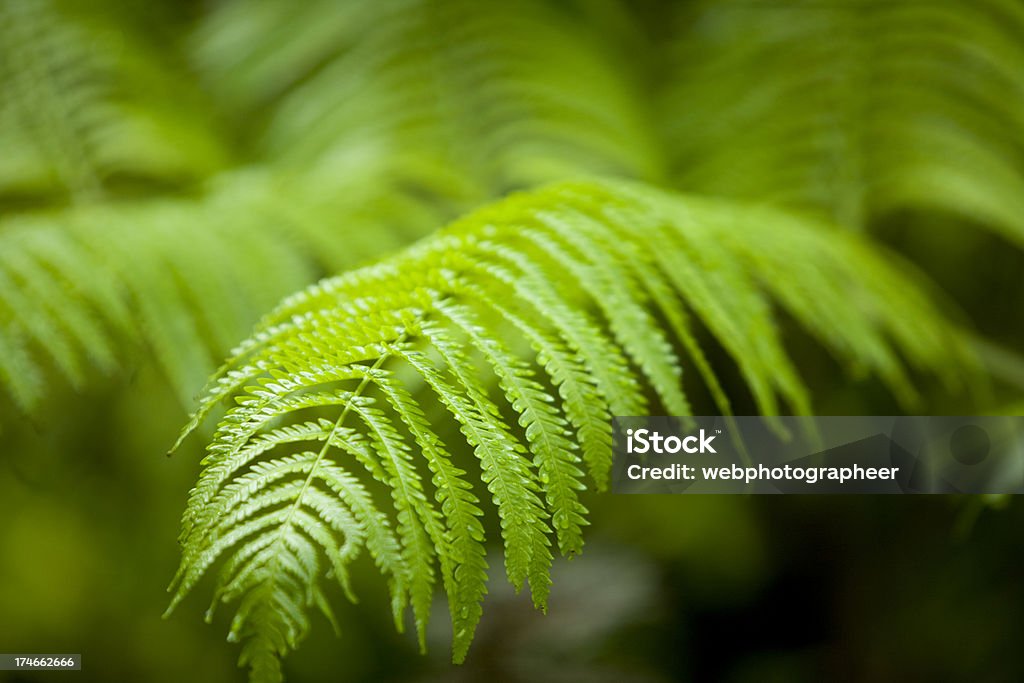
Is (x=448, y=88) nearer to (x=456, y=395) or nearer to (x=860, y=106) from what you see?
(x=860, y=106)

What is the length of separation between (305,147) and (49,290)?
508mm

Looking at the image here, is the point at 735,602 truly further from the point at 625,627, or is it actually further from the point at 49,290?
the point at 49,290

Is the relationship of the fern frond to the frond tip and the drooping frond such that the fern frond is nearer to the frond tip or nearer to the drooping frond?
the drooping frond

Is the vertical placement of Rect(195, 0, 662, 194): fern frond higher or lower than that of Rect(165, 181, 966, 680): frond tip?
higher

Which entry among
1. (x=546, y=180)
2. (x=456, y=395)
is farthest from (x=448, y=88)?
(x=456, y=395)

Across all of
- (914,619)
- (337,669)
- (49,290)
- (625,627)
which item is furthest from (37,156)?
(914,619)

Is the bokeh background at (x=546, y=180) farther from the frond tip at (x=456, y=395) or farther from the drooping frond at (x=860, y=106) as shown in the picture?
the frond tip at (x=456, y=395)

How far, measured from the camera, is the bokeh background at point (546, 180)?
0.86m

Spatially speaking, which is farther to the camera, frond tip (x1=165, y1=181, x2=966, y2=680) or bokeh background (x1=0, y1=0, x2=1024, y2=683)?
bokeh background (x1=0, y1=0, x2=1024, y2=683)

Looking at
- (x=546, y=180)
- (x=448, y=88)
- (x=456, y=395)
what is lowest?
(x=456, y=395)

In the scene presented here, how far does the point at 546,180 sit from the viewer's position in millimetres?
905

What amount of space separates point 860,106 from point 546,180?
1.44 ft

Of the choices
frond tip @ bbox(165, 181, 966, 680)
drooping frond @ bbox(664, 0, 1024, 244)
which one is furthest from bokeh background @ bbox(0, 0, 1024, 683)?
frond tip @ bbox(165, 181, 966, 680)

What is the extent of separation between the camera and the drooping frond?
2.85 ft
